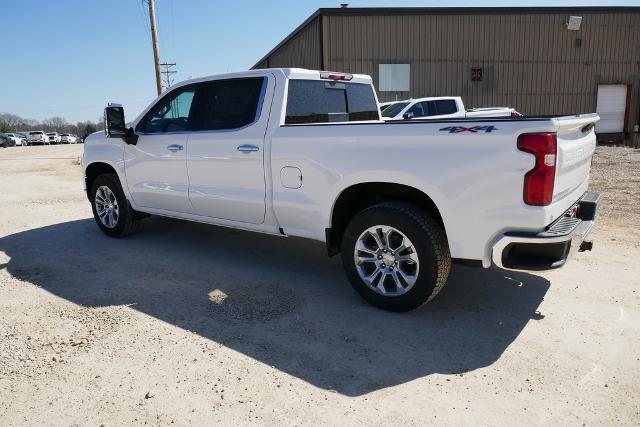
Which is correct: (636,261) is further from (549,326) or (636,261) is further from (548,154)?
(548,154)

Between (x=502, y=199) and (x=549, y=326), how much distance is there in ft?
3.78

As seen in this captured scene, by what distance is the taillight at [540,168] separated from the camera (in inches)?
120

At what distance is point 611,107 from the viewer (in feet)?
82.0

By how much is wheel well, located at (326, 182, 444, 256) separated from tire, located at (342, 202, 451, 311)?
15 cm

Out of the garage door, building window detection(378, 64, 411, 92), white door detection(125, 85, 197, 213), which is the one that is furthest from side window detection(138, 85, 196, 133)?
the garage door

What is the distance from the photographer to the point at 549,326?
3.67m

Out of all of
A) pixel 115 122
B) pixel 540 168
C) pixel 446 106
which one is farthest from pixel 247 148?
pixel 446 106

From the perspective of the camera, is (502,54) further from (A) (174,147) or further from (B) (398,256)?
(B) (398,256)

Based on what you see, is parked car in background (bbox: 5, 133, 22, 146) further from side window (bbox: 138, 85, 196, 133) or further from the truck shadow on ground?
side window (bbox: 138, 85, 196, 133)

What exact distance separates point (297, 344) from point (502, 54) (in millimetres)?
22987

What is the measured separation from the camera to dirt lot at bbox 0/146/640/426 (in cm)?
272

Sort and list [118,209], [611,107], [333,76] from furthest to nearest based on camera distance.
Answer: [611,107]
[118,209]
[333,76]

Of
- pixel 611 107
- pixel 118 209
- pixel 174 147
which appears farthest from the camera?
pixel 611 107

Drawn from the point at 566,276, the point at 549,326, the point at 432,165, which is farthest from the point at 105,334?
the point at 566,276
